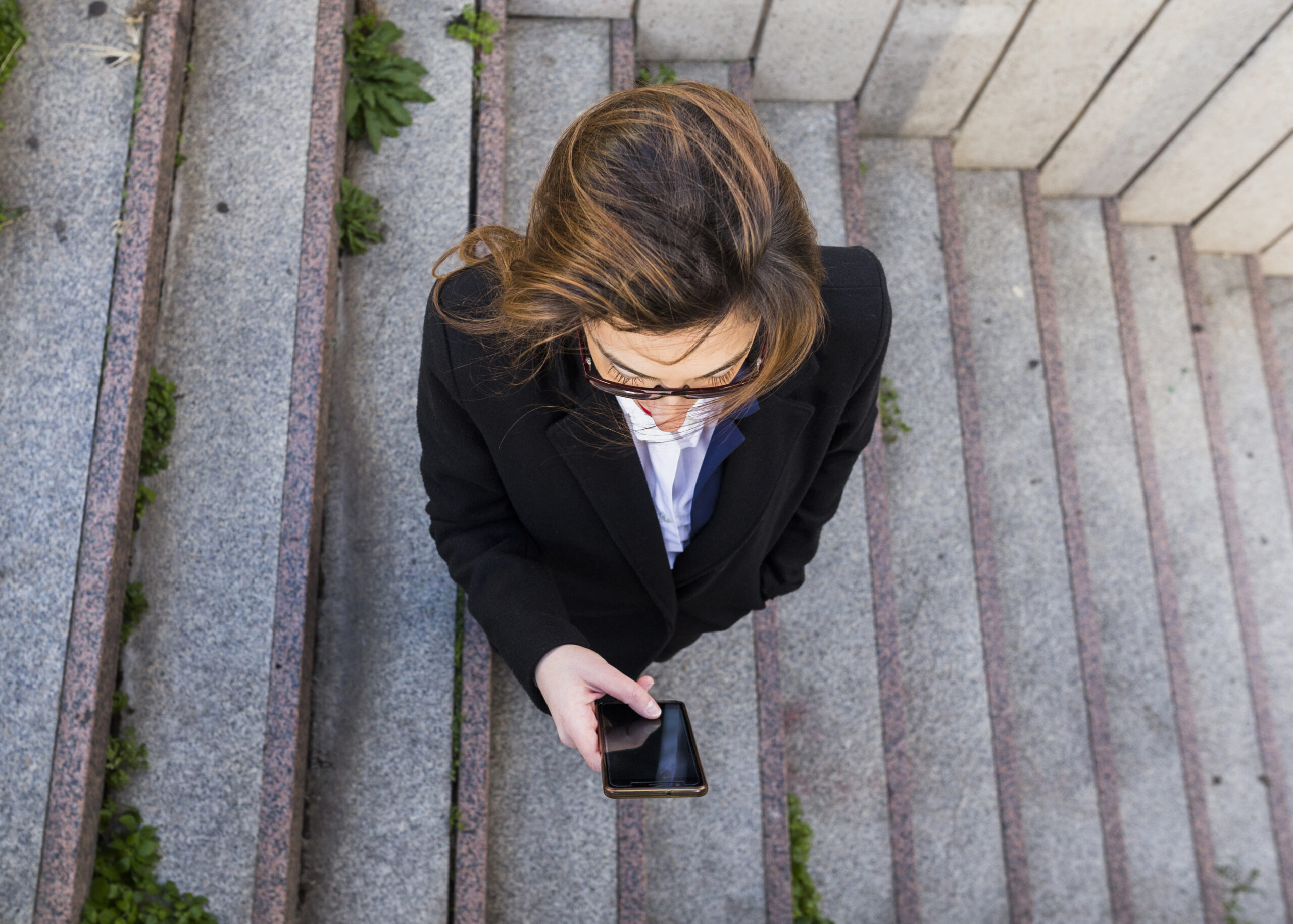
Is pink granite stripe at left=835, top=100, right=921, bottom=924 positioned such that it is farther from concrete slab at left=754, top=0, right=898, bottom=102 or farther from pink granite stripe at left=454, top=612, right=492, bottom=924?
pink granite stripe at left=454, top=612, right=492, bottom=924

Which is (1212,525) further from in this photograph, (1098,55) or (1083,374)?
(1098,55)

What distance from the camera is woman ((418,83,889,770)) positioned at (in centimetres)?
128

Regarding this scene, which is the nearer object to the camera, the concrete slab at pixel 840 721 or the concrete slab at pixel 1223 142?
the concrete slab at pixel 840 721

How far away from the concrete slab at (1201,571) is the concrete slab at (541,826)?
333 centimetres

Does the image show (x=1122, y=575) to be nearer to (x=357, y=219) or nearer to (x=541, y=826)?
(x=541, y=826)

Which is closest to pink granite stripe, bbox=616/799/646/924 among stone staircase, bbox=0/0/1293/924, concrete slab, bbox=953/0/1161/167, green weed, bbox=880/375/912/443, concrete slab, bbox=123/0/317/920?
stone staircase, bbox=0/0/1293/924

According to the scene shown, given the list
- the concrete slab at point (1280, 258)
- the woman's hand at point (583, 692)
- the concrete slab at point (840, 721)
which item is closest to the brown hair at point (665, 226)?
the woman's hand at point (583, 692)

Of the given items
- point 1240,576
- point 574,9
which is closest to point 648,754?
point 574,9

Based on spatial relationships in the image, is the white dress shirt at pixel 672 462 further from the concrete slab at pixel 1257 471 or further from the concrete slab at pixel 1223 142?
the concrete slab at pixel 1257 471

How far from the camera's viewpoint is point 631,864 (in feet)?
9.33

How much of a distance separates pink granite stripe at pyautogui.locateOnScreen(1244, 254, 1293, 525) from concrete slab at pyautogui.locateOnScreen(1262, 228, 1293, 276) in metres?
0.04

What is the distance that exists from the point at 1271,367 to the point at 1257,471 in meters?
0.66

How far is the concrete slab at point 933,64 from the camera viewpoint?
3451mm

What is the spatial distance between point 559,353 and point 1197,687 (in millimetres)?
4349
